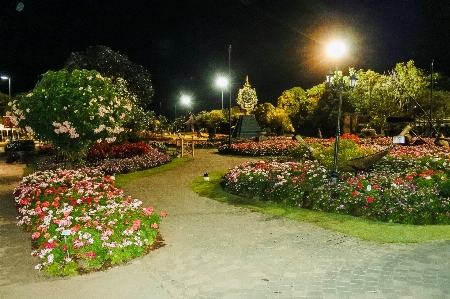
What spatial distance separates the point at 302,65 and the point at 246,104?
842 inches

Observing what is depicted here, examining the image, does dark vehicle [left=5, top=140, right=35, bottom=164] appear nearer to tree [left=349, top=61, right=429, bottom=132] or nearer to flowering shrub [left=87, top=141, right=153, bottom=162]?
flowering shrub [left=87, top=141, right=153, bottom=162]

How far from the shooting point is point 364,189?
424 inches

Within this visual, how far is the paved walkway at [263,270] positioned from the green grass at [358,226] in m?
0.38

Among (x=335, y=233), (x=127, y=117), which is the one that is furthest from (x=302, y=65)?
(x=335, y=233)

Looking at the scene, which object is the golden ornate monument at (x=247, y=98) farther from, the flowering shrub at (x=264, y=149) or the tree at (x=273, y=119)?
the flowering shrub at (x=264, y=149)

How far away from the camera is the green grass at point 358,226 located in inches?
328

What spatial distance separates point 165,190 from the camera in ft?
47.1

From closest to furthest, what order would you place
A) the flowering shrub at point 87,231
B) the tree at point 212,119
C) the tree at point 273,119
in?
the flowering shrub at point 87,231
the tree at point 273,119
the tree at point 212,119

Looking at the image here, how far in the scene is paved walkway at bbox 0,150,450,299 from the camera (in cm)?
589

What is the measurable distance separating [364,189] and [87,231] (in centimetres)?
699

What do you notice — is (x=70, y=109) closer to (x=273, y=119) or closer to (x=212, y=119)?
(x=273, y=119)

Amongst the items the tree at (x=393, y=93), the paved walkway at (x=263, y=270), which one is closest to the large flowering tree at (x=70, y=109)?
the paved walkway at (x=263, y=270)

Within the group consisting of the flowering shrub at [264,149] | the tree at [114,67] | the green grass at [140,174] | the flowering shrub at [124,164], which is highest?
the tree at [114,67]

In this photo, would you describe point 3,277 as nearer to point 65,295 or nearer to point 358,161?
point 65,295
